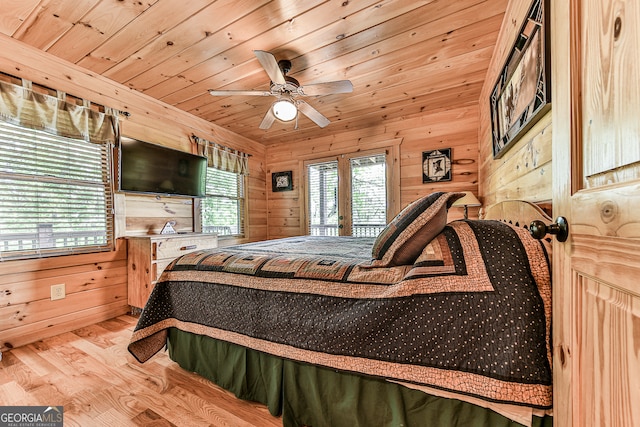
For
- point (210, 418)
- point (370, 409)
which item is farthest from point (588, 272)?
point (210, 418)

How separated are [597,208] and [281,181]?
4423 millimetres

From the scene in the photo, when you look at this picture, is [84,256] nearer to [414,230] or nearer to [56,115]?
[56,115]

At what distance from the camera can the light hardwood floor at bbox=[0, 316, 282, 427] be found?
1312mm

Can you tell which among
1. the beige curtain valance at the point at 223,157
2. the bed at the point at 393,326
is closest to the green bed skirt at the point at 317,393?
the bed at the point at 393,326

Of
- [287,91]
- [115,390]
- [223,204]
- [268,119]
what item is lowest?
[115,390]

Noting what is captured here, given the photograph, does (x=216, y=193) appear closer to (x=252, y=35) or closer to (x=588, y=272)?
(x=252, y=35)

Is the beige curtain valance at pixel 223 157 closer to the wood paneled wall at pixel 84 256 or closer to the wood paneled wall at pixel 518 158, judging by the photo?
the wood paneled wall at pixel 84 256

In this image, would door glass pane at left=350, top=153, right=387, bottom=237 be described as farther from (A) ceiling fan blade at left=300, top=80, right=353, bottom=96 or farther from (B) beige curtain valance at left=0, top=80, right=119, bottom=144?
(B) beige curtain valance at left=0, top=80, right=119, bottom=144

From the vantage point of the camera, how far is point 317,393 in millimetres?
1223

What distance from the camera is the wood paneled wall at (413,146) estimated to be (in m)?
3.35

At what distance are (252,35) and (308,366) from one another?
231 centimetres

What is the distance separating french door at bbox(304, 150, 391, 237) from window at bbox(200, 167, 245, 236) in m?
1.13

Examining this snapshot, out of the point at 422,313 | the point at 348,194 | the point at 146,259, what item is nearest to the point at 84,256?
the point at 146,259

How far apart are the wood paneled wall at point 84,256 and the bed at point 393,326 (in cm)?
144
